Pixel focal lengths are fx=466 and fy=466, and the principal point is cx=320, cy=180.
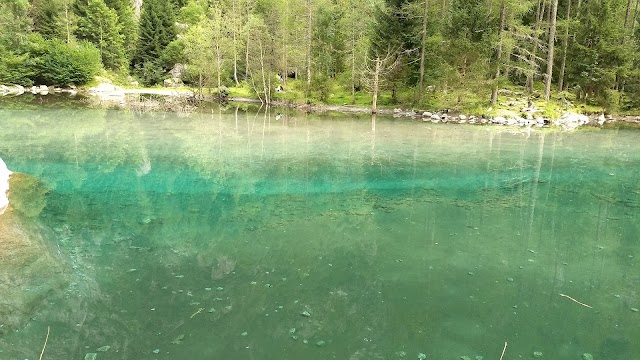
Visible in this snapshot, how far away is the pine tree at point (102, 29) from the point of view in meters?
64.1

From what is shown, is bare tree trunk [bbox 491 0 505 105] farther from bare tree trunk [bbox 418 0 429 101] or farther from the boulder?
bare tree trunk [bbox 418 0 429 101]

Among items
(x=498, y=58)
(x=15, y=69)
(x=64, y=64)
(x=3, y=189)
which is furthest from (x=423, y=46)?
(x=15, y=69)

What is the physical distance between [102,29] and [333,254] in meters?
67.1

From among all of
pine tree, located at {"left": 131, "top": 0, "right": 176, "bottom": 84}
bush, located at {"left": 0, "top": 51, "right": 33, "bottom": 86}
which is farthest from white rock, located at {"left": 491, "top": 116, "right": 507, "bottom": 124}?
bush, located at {"left": 0, "top": 51, "right": 33, "bottom": 86}

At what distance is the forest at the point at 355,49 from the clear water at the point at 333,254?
17295 millimetres

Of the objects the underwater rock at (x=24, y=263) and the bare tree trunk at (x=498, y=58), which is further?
the bare tree trunk at (x=498, y=58)

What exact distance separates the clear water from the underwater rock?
24 centimetres

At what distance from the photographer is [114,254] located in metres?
9.54

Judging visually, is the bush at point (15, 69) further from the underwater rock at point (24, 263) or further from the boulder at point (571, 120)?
the boulder at point (571, 120)

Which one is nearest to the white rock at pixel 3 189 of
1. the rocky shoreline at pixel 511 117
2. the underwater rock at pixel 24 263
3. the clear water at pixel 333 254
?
the underwater rock at pixel 24 263

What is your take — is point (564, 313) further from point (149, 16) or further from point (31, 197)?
point (149, 16)

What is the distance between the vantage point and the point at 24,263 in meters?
9.08

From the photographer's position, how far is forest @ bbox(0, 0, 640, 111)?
35312 millimetres

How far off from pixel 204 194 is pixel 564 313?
10.00 metres
